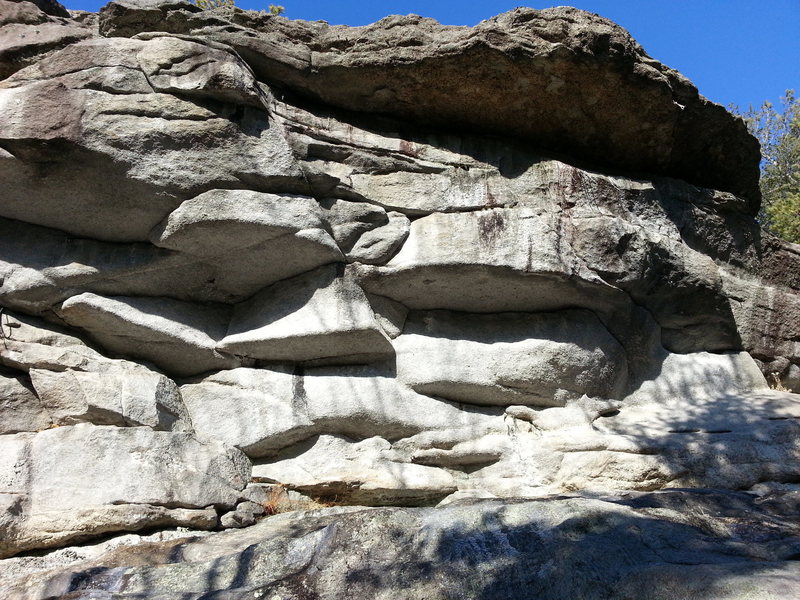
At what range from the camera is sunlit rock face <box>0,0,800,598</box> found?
530 centimetres

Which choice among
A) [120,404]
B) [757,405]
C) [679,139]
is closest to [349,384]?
[120,404]

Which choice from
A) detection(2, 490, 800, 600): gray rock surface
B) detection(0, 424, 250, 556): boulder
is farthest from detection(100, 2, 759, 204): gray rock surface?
detection(2, 490, 800, 600): gray rock surface

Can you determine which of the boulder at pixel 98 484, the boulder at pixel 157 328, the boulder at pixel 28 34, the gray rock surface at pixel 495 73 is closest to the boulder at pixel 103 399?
the boulder at pixel 98 484

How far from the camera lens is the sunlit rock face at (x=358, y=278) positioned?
530 centimetres

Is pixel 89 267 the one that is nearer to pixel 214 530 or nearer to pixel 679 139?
pixel 214 530

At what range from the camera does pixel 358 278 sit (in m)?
6.04

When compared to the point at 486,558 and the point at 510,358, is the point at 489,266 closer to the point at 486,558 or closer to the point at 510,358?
the point at 510,358

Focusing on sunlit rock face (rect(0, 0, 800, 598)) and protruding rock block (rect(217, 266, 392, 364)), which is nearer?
sunlit rock face (rect(0, 0, 800, 598))

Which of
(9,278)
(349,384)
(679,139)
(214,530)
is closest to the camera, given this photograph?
(214,530)

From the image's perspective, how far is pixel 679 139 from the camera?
7023 mm

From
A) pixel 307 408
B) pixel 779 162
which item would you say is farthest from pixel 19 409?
pixel 779 162

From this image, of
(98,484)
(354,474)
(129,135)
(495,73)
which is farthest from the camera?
(495,73)

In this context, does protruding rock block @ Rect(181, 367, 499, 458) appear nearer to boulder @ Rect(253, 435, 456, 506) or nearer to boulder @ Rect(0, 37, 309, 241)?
boulder @ Rect(253, 435, 456, 506)

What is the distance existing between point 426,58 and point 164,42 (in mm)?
2129
